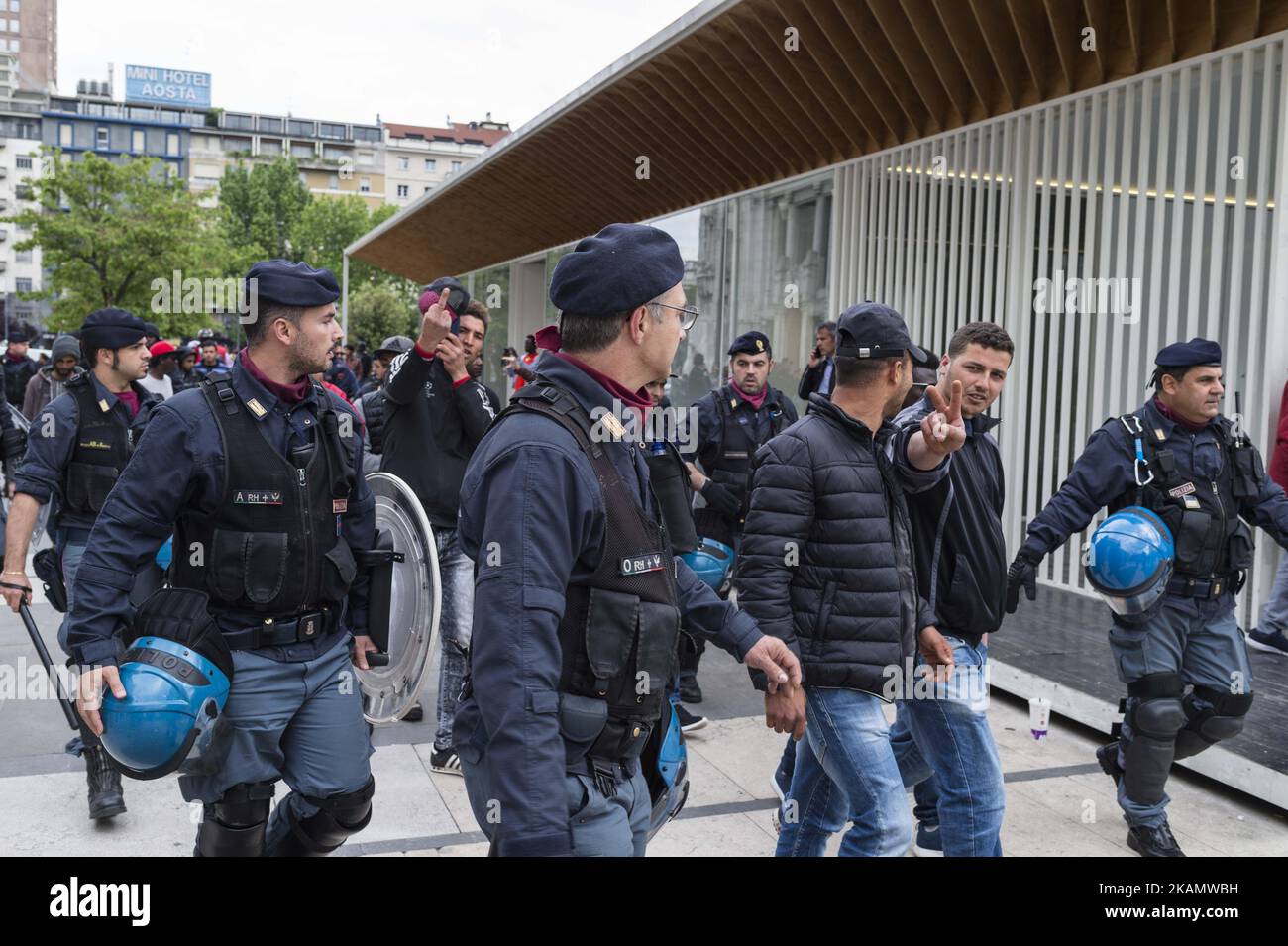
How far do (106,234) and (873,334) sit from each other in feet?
126

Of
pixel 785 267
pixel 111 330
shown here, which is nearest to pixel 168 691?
pixel 111 330

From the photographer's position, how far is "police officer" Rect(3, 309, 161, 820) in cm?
450

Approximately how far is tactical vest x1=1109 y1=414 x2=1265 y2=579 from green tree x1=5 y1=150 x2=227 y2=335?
1438 inches

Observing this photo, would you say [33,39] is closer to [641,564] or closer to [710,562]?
[710,562]

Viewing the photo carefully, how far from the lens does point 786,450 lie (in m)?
3.27

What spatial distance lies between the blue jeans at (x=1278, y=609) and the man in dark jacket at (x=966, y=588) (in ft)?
12.8

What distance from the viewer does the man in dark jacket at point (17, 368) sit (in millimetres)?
16266

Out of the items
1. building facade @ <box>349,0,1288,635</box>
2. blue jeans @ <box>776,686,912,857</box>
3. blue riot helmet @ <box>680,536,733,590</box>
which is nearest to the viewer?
blue jeans @ <box>776,686,912,857</box>

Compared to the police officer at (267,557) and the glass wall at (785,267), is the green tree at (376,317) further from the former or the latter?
the police officer at (267,557)

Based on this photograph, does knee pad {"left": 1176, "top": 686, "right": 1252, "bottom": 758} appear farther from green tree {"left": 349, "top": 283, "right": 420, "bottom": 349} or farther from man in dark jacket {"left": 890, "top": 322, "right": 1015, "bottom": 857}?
green tree {"left": 349, "top": 283, "right": 420, "bottom": 349}

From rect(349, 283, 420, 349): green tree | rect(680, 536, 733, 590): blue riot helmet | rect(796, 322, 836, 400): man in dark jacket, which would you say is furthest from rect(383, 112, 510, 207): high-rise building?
rect(680, 536, 733, 590): blue riot helmet

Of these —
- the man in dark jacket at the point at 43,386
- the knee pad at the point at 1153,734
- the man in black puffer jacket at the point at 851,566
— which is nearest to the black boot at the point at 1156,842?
the knee pad at the point at 1153,734
